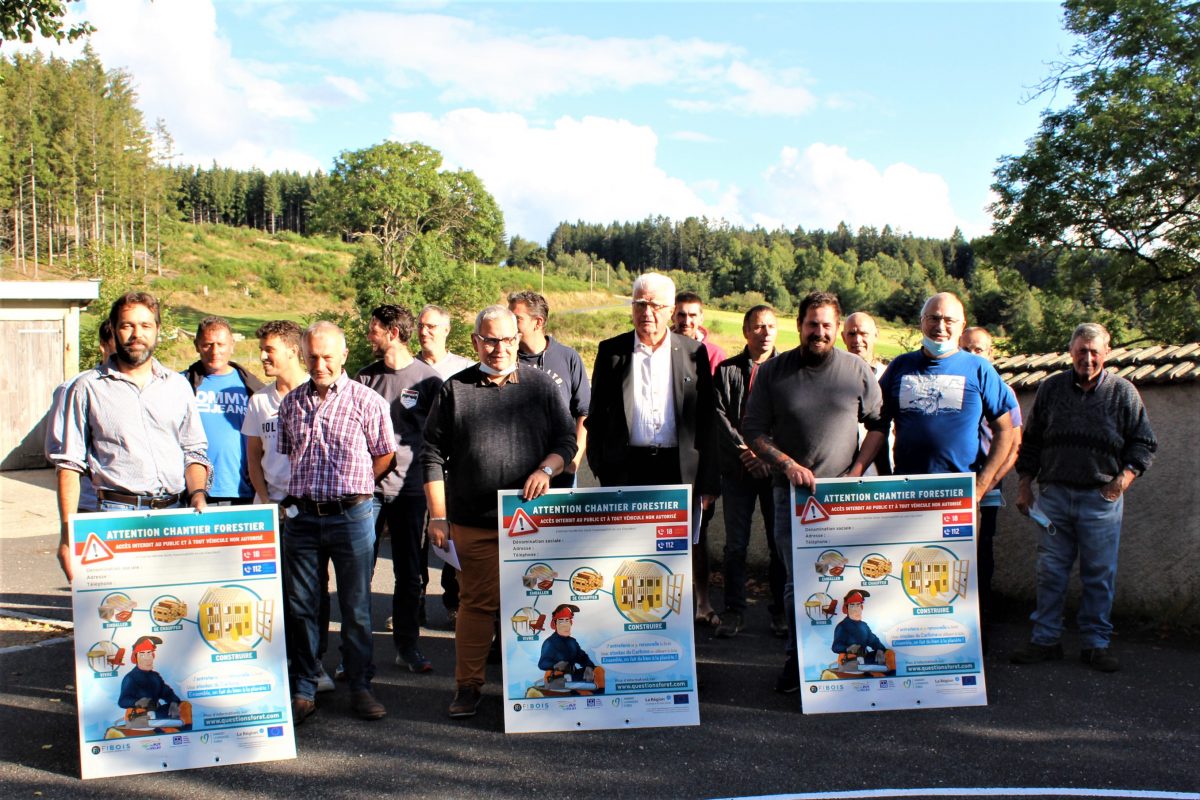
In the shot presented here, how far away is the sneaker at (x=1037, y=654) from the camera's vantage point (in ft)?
19.1

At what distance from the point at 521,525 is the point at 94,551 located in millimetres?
1954

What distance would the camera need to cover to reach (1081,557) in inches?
230

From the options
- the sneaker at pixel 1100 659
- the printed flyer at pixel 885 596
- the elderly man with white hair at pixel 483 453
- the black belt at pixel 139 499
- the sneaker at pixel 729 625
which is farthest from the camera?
the sneaker at pixel 729 625

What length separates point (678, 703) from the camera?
4832mm

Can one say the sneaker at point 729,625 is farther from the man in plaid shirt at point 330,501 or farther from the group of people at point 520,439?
the man in plaid shirt at point 330,501

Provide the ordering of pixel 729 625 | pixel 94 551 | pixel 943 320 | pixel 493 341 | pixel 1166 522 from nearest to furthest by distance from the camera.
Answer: pixel 94 551 < pixel 493 341 < pixel 943 320 < pixel 729 625 < pixel 1166 522

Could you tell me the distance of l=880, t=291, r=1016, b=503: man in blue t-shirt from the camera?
553 cm

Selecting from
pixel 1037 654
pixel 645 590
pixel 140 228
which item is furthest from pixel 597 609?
pixel 140 228

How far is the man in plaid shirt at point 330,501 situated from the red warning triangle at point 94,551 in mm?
826

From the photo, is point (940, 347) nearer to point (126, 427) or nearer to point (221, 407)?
point (221, 407)

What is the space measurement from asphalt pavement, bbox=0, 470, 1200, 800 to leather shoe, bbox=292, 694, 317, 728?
5 centimetres

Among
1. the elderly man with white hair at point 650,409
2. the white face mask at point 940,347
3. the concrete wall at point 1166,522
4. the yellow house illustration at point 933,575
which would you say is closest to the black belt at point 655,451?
the elderly man with white hair at point 650,409

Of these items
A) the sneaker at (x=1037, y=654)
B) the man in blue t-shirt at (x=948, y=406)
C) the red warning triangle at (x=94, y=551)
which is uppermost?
the man in blue t-shirt at (x=948, y=406)

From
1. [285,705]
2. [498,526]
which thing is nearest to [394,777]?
[285,705]
